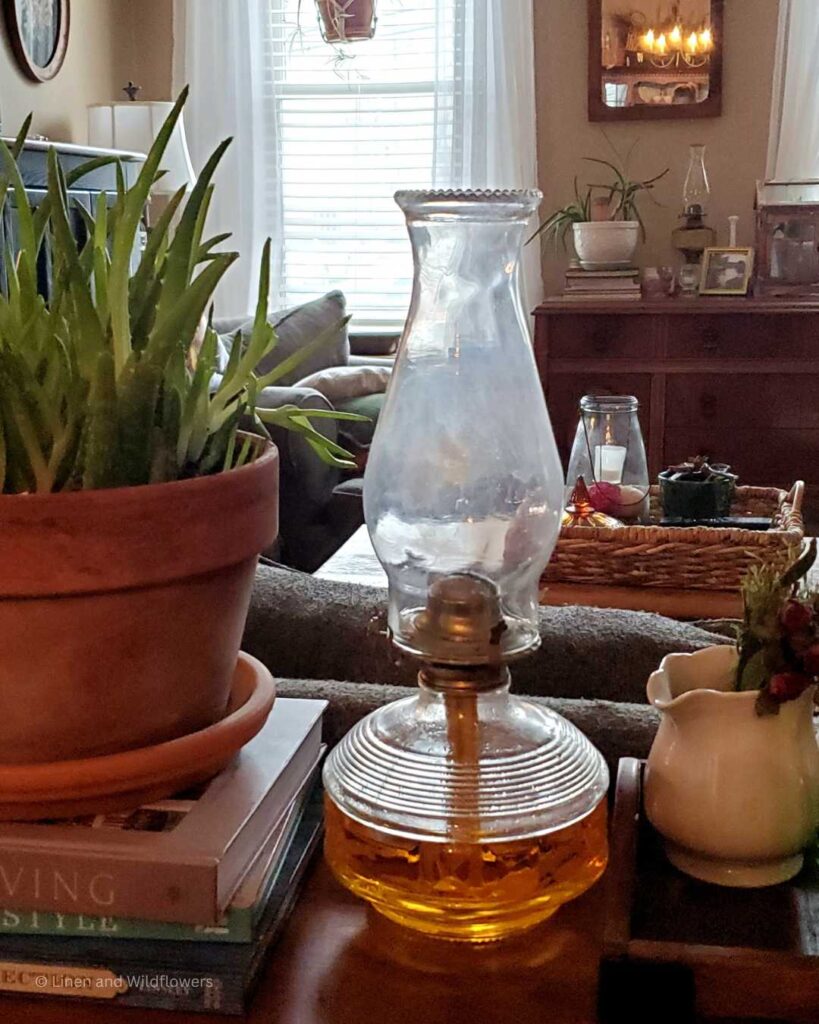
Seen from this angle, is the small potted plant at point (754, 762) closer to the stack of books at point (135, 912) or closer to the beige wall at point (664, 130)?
the stack of books at point (135, 912)

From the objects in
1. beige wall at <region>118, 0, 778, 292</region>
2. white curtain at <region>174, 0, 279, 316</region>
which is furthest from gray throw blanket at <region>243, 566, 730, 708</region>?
white curtain at <region>174, 0, 279, 316</region>

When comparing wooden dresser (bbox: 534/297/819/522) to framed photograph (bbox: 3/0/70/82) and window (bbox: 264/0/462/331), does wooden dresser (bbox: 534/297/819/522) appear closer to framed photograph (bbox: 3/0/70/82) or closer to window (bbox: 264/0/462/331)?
window (bbox: 264/0/462/331)

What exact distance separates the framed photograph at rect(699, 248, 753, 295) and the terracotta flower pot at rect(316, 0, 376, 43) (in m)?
1.29

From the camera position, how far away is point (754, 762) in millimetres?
585

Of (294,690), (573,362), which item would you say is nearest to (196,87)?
(573,362)

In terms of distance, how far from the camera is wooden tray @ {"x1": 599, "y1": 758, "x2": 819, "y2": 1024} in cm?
50

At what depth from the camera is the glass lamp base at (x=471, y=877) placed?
56 cm

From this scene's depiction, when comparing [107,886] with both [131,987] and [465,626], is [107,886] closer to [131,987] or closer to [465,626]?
[131,987]

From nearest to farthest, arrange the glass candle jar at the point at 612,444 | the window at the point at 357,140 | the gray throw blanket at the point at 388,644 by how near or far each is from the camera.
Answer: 1. the gray throw blanket at the point at 388,644
2. the glass candle jar at the point at 612,444
3. the window at the point at 357,140

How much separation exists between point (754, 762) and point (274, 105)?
13.2ft

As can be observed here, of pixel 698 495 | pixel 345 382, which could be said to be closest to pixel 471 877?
pixel 698 495

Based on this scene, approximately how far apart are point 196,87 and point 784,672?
4045 millimetres

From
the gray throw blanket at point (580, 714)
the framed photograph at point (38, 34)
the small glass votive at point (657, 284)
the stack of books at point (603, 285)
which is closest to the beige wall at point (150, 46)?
the framed photograph at point (38, 34)

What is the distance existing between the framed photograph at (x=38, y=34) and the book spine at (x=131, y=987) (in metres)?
3.61
